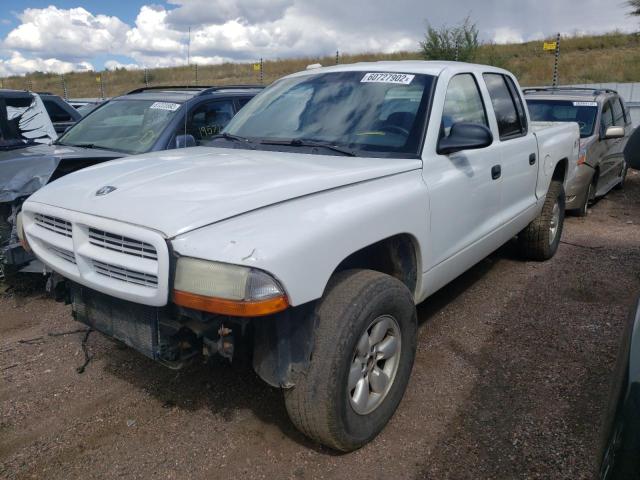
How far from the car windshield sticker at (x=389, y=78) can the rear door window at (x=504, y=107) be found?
1.00 metres

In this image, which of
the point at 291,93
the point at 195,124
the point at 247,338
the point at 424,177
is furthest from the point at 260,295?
the point at 195,124

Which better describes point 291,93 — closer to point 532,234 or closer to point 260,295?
point 260,295

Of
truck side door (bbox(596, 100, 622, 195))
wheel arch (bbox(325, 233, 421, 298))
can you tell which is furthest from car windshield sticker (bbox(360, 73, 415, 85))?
truck side door (bbox(596, 100, 622, 195))

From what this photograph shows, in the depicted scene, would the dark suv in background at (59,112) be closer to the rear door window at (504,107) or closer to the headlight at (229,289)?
the rear door window at (504,107)

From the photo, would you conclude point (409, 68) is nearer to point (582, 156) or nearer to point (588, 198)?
point (582, 156)

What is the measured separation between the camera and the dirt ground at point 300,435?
257cm

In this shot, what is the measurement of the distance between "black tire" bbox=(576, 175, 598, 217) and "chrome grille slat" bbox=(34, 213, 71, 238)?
6.82 meters

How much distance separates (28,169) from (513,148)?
3.80 metres

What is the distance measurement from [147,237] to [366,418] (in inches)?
52.5

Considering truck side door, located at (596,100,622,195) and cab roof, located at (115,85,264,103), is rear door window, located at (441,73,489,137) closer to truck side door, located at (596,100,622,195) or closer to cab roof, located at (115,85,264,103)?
cab roof, located at (115,85,264,103)

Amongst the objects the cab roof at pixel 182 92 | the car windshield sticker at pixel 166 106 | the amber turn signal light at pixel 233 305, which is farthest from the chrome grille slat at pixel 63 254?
the cab roof at pixel 182 92

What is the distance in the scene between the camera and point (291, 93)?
384 cm

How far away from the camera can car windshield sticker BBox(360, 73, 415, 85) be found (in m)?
3.45

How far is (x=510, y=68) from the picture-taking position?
1080 inches
